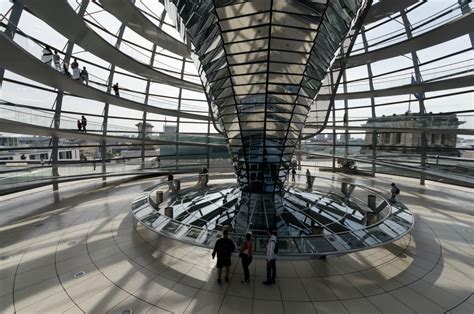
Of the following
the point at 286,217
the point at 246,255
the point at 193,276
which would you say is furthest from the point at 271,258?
the point at 286,217

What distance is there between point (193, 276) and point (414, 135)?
25230 millimetres

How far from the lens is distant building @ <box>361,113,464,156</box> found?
56.2 ft

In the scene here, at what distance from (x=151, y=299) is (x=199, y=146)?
24501 millimetres

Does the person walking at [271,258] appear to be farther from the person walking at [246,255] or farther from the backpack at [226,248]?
the backpack at [226,248]

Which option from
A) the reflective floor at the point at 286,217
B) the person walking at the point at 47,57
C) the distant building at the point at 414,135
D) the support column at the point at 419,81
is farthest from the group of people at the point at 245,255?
the support column at the point at 419,81

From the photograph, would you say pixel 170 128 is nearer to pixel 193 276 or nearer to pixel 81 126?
pixel 81 126

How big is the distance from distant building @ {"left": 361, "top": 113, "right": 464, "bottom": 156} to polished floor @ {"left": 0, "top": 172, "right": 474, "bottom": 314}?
27.4 ft

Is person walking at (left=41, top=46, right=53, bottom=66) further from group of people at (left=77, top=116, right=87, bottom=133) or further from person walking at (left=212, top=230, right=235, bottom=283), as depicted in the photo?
person walking at (left=212, top=230, right=235, bottom=283)

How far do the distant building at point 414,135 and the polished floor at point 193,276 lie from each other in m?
8.34

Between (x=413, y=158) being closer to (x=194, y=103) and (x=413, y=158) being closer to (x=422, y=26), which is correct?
(x=422, y=26)

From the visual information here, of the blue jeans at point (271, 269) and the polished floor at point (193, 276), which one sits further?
the blue jeans at point (271, 269)

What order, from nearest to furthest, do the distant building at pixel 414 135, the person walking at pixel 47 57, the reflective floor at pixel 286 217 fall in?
the reflective floor at pixel 286 217, the person walking at pixel 47 57, the distant building at pixel 414 135

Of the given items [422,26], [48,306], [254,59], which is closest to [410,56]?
[422,26]

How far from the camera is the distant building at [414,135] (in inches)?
675
